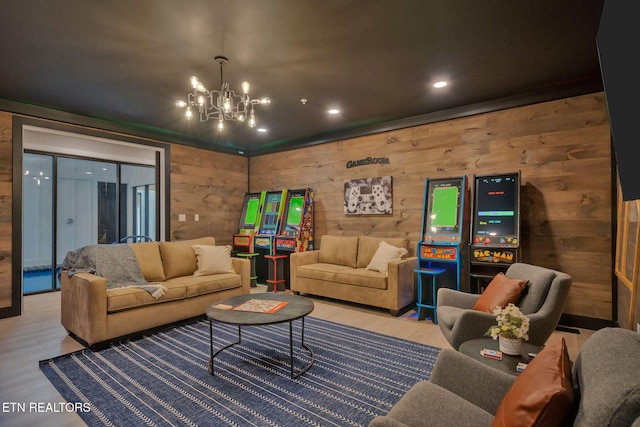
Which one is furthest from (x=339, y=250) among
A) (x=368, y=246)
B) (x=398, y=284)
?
(x=398, y=284)

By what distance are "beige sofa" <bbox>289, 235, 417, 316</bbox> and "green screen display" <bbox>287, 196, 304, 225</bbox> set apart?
61 centimetres

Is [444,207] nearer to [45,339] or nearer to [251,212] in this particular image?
[251,212]

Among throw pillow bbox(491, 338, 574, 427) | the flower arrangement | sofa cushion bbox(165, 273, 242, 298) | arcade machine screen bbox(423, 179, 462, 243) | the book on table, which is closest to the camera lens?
throw pillow bbox(491, 338, 574, 427)

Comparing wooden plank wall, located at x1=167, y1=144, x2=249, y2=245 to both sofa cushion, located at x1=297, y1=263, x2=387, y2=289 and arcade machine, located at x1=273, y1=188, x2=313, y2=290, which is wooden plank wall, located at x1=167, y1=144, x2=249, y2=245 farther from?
sofa cushion, located at x1=297, y1=263, x2=387, y2=289

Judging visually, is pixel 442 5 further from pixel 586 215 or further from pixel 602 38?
pixel 586 215

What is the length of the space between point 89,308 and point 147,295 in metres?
0.50

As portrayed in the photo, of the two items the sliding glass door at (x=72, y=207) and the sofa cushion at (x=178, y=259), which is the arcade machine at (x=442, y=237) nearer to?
the sofa cushion at (x=178, y=259)

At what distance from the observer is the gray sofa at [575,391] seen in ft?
2.47

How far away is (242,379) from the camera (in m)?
2.49

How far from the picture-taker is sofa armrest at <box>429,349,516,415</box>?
1381 mm

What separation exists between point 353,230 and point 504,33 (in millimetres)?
3413

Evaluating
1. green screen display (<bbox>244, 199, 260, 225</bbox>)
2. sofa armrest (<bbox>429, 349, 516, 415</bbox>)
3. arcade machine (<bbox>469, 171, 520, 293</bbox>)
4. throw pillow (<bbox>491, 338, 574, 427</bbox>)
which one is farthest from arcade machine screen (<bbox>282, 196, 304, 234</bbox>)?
throw pillow (<bbox>491, 338, 574, 427</bbox>)

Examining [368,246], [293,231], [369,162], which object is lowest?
[368,246]

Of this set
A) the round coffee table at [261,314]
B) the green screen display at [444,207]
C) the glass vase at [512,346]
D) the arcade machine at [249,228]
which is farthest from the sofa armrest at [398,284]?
the arcade machine at [249,228]
